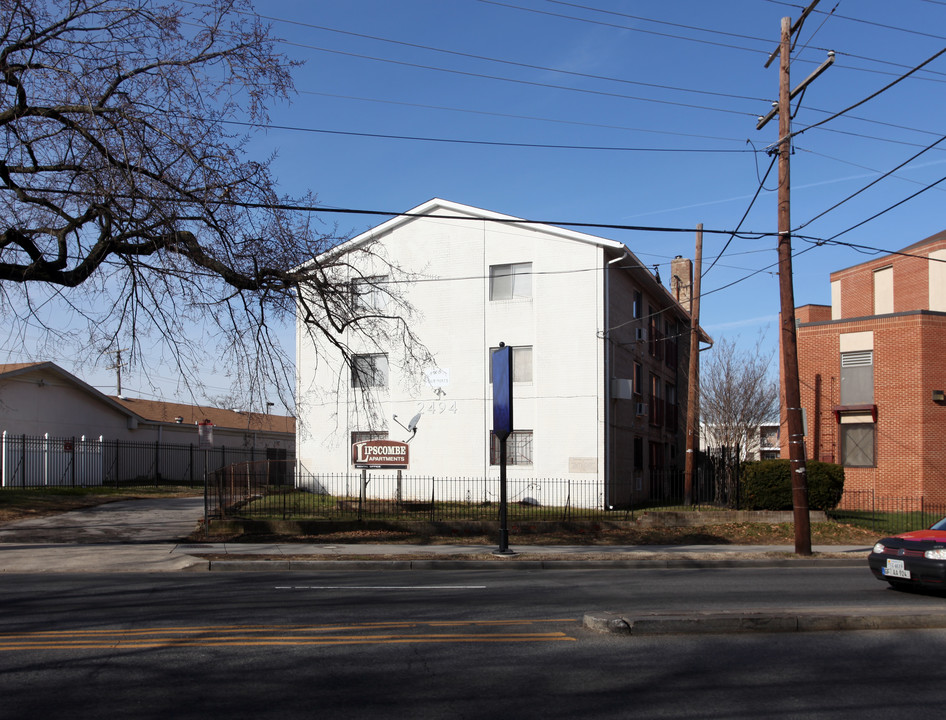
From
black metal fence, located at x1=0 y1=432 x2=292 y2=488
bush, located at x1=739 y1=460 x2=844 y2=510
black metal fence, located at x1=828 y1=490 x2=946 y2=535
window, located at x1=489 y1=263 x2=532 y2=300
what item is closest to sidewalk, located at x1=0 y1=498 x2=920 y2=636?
bush, located at x1=739 y1=460 x2=844 y2=510

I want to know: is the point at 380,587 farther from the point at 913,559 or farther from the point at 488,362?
the point at 488,362

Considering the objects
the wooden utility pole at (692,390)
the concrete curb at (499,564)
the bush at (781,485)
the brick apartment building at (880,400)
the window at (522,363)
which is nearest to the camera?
the concrete curb at (499,564)

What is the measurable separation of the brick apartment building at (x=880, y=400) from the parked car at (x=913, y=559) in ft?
61.6

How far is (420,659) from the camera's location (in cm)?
751

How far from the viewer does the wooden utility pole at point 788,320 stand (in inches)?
707

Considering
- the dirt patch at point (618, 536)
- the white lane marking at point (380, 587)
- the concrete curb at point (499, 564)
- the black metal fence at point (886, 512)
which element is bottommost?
the black metal fence at point (886, 512)

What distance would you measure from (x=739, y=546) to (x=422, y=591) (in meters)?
11.1

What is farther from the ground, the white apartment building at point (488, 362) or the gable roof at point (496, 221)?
the gable roof at point (496, 221)

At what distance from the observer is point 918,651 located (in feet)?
26.5

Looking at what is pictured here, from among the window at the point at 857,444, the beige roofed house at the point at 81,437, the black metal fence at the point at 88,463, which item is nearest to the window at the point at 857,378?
the window at the point at 857,444

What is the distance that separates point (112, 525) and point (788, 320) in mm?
16567

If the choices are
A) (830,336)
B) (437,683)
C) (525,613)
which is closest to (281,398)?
(525,613)

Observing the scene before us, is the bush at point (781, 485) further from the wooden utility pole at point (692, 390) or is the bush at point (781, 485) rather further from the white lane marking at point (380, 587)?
Result: the white lane marking at point (380, 587)

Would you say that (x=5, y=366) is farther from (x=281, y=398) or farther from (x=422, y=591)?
(x=422, y=591)
